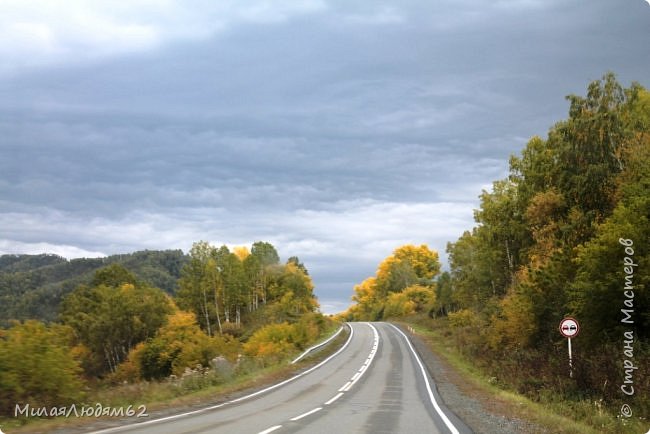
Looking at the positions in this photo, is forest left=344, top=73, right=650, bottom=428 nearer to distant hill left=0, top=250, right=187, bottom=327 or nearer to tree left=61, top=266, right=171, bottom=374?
tree left=61, top=266, right=171, bottom=374

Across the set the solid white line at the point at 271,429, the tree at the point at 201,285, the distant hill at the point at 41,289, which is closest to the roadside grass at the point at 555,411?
the solid white line at the point at 271,429

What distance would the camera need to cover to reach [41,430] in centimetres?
1188

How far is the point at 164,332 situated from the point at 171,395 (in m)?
43.8

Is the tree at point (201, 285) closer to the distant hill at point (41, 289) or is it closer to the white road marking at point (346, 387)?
the distant hill at point (41, 289)

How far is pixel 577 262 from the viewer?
992 inches

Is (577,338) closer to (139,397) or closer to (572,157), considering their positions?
(572,157)

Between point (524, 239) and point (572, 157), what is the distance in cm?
1477

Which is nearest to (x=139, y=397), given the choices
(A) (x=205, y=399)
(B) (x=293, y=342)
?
(A) (x=205, y=399)

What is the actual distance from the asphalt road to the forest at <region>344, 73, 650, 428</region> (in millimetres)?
4780

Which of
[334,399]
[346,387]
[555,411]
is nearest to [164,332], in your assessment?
[346,387]

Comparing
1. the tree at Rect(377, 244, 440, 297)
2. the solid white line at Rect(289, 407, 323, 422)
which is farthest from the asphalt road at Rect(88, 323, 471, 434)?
the tree at Rect(377, 244, 440, 297)

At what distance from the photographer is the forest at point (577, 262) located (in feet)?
63.8

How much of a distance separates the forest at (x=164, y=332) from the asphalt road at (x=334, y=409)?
395 cm

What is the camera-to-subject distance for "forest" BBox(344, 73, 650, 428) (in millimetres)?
19453
